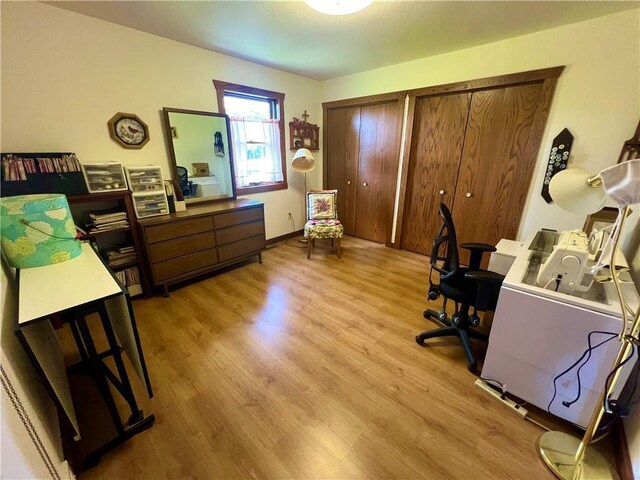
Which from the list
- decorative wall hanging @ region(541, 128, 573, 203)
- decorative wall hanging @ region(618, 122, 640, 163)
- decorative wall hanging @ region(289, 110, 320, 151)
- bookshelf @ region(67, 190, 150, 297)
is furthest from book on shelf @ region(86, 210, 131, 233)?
decorative wall hanging @ region(618, 122, 640, 163)

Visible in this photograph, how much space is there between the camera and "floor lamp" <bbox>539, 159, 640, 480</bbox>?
90 cm

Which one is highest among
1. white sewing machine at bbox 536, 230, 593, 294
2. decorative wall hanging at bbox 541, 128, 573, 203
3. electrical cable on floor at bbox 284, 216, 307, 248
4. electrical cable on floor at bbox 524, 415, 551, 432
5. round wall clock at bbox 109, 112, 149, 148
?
round wall clock at bbox 109, 112, 149, 148

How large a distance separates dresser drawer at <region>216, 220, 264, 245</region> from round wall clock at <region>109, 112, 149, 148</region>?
112cm

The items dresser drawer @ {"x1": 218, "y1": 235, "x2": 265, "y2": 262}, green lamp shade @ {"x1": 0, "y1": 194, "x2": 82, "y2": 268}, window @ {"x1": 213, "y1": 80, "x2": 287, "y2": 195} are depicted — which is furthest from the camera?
window @ {"x1": 213, "y1": 80, "x2": 287, "y2": 195}

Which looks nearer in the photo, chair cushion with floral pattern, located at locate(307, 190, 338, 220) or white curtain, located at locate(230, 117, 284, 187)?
white curtain, located at locate(230, 117, 284, 187)

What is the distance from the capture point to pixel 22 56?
1.79 metres

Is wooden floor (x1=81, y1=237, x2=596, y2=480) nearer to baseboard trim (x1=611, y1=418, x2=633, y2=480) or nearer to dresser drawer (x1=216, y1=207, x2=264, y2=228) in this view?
baseboard trim (x1=611, y1=418, x2=633, y2=480)

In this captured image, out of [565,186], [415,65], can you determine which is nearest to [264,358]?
[565,186]

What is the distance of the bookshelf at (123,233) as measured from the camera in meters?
2.12

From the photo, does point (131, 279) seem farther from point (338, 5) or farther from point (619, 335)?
point (619, 335)

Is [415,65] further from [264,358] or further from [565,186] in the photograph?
[264,358]

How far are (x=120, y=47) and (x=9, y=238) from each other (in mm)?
1939

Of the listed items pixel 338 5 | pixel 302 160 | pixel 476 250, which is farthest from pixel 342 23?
pixel 476 250

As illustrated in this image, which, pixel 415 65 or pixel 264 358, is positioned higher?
pixel 415 65
